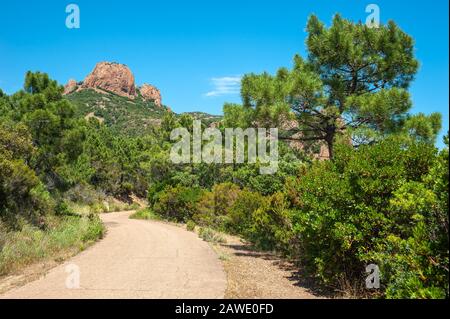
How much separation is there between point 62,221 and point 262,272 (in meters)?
12.4

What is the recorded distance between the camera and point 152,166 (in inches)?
1542

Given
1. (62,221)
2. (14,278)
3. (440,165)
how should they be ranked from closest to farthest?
1. (440,165)
2. (14,278)
3. (62,221)

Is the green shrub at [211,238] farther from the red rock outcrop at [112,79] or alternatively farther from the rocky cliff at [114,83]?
the red rock outcrop at [112,79]

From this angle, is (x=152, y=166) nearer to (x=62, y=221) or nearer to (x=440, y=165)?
(x=62, y=221)

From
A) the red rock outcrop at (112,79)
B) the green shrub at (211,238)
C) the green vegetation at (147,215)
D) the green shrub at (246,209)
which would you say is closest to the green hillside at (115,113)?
the red rock outcrop at (112,79)

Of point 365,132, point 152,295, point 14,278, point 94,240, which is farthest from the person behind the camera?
point 94,240

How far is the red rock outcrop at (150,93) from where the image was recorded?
155500 mm

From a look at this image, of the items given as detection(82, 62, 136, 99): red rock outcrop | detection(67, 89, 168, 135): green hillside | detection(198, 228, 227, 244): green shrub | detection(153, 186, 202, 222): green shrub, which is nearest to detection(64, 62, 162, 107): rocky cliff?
detection(82, 62, 136, 99): red rock outcrop

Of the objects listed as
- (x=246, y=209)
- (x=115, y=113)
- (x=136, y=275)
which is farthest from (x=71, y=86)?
(x=136, y=275)

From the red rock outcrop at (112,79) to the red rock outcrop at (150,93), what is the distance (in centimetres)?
425

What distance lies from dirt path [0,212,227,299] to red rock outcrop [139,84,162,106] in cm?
14460

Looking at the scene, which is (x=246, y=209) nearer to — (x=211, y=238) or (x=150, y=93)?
(x=211, y=238)

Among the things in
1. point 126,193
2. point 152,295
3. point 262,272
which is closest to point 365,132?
point 262,272

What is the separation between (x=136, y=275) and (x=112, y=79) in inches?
5939
